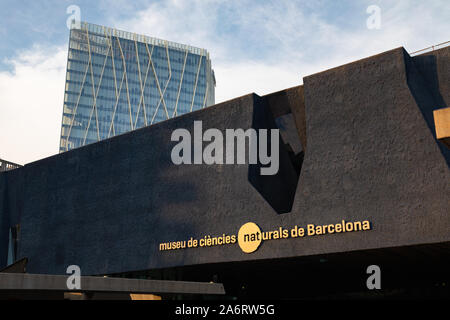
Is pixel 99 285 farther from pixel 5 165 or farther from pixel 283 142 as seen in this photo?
pixel 5 165

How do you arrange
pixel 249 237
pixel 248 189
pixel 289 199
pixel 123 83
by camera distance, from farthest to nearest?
pixel 123 83 → pixel 289 199 → pixel 248 189 → pixel 249 237

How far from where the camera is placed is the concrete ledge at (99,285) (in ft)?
42.2

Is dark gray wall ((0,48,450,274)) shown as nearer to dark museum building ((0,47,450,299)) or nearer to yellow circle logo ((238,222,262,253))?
dark museum building ((0,47,450,299))

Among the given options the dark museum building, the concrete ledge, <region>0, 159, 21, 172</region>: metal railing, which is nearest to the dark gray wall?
the dark museum building

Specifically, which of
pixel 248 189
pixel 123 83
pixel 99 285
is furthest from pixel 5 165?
pixel 123 83

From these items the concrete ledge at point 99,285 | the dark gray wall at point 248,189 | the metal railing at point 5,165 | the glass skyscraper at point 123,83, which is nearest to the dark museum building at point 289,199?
the dark gray wall at point 248,189

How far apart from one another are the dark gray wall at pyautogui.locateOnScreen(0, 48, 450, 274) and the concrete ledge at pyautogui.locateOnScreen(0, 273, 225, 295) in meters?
4.37

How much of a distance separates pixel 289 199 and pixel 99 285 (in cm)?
1265

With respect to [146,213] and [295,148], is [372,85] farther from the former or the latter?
[146,213]

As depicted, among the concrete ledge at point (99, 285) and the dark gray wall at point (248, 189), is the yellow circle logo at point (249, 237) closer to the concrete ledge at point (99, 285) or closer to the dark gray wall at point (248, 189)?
the dark gray wall at point (248, 189)

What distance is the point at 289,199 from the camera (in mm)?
26281

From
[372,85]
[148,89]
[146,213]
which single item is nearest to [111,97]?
[148,89]

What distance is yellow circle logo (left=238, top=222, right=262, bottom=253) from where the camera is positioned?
2424cm

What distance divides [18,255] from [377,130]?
29194 mm
